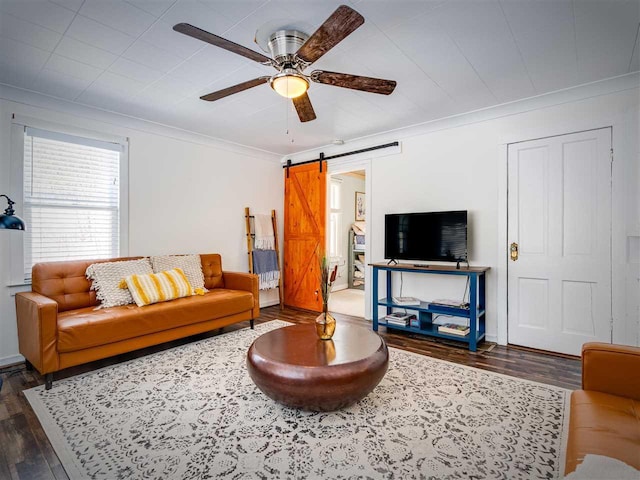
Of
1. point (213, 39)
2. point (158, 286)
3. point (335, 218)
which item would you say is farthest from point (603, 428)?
point (335, 218)

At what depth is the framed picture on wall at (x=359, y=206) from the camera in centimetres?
769

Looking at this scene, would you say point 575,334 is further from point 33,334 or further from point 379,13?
point 33,334

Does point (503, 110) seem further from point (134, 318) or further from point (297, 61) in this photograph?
point (134, 318)

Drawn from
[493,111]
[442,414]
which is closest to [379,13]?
[493,111]

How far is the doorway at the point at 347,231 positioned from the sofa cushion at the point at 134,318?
3312mm

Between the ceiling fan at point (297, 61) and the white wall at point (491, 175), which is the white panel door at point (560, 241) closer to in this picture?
the white wall at point (491, 175)

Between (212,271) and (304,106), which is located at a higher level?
(304,106)

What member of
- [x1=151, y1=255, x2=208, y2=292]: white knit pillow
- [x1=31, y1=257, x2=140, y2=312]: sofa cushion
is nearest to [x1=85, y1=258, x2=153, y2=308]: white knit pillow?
[x1=31, y1=257, x2=140, y2=312]: sofa cushion

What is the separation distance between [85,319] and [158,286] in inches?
29.2

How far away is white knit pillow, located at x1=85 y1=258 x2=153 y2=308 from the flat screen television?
3.05 metres

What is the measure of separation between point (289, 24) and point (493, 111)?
256 cm

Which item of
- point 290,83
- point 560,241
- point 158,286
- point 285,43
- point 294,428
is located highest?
point 285,43

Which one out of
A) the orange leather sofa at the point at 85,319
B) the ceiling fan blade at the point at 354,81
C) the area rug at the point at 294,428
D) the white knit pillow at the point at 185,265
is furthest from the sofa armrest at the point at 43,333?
the ceiling fan blade at the point at 354,81

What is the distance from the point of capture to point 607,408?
1376 mm
